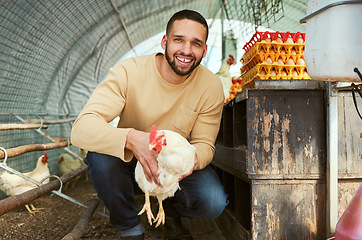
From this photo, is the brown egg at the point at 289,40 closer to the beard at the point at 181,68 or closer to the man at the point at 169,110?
the man at the point at 169,110

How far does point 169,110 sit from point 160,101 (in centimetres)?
7

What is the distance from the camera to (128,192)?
1757 mm

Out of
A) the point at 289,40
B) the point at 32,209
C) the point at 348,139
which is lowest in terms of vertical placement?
the point at 32,209

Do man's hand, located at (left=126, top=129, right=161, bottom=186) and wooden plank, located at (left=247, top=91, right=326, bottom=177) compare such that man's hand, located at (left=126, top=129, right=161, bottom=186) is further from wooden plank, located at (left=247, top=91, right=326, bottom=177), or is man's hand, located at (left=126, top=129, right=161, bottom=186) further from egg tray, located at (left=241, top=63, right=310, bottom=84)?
egg tray, located at (left=241, top=63, right=310, bottom=84)

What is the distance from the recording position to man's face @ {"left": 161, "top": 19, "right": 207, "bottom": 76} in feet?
5.81

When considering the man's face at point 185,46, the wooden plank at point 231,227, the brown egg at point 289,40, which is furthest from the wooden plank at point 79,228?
the brown egg at point 289,40

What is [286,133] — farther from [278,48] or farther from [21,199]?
[21,199]

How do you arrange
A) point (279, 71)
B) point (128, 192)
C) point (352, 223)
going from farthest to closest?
point (279, 71), point (128, 192), point (352, 223)

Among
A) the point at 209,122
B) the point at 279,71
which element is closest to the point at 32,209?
the point at 209,122

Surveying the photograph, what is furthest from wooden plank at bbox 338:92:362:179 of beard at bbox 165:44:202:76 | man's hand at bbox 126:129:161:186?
man's hand at bbox 126:129:161:186

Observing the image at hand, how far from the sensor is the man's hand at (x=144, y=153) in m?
1.43

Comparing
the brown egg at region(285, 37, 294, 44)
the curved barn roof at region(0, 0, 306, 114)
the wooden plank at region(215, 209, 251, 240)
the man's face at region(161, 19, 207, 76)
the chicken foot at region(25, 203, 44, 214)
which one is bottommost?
the chicken foot at region(25, 203, 44, 214)

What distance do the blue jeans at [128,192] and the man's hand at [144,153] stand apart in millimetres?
324

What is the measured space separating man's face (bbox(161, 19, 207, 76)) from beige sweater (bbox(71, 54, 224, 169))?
0.42ft
